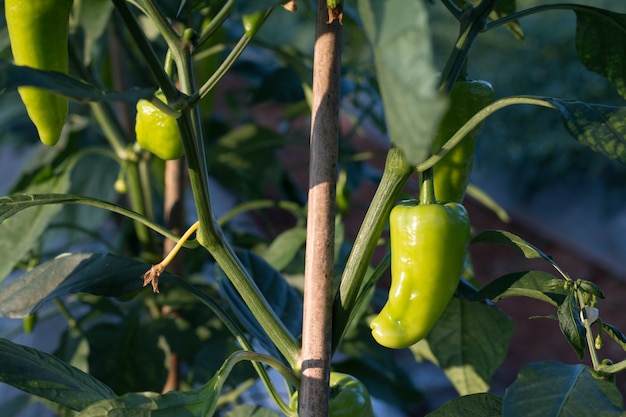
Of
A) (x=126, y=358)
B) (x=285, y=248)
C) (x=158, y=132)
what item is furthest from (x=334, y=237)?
(x=126, y=358)

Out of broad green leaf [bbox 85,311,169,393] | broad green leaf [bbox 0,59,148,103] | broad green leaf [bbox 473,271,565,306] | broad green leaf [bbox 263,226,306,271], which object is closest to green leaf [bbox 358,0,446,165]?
broad green leaf [bbox 0,59,148,103]

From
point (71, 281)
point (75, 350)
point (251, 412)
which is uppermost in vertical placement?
point (71, 281)

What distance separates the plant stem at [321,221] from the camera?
410 millimetres

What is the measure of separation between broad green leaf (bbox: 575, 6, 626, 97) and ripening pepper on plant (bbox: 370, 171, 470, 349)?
0.15 m

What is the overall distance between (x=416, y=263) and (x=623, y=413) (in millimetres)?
125

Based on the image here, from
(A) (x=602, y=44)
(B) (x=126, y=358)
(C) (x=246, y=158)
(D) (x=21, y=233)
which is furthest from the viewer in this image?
(C) (x=246, y=158)

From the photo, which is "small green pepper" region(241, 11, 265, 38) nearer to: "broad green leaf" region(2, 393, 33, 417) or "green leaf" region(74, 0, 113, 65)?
"green leaf" region(74, 0, 113, 65)

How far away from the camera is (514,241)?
44 cm

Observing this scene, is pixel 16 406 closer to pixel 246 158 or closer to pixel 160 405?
pixel 246 158

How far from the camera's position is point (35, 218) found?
2.12 feet

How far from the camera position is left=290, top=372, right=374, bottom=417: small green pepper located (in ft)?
1.49

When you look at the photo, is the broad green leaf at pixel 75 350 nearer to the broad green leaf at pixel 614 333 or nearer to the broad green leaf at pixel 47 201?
the broad green leaf at pixel 47 201

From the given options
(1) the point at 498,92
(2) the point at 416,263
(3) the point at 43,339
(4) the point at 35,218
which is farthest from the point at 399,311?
(1) the point at 498,92

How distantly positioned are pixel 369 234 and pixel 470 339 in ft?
0.66
